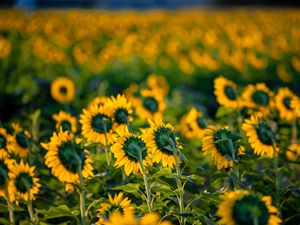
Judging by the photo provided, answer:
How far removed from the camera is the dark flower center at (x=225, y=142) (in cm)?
222

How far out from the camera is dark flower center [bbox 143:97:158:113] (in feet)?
11.3

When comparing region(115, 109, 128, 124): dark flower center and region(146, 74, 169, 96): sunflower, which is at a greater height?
region(115, 109, 128, 124): dark flower center

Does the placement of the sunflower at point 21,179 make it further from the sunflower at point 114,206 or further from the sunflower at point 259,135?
the sunflower at point 259,135

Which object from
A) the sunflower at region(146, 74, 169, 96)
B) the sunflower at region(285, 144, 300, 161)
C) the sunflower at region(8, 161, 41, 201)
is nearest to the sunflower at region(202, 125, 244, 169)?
the sunflower at region(285, 144, 300, 161)

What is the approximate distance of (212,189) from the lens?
267 cm

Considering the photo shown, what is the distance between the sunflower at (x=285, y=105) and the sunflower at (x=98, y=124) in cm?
130

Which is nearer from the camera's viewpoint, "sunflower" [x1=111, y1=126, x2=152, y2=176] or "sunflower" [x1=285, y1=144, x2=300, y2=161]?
"sunflower" [x1=111, y1=126, x2=152, y2=176]

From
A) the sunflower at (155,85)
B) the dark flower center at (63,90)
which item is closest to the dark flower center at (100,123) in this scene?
the sunflower at (155,85)

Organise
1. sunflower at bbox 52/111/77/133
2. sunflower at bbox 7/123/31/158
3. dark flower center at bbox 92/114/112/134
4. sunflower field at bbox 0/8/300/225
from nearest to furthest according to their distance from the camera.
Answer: sunflower field at bbox 0/8/300/225, dark flower center at bbox 92/114/112/134, sunflower at bbox 7/123/31/158, sunflower at bbox 52/111/77/133

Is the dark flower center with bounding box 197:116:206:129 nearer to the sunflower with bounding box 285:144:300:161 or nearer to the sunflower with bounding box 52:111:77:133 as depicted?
the sunflower with bounding box 285:144:300:161

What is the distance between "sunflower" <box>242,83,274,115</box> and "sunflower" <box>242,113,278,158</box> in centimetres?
76

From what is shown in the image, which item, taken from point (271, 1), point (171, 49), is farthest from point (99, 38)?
point (271, 1)

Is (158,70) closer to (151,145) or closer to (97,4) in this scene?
(151,145)

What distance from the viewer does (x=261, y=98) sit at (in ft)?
10.6
